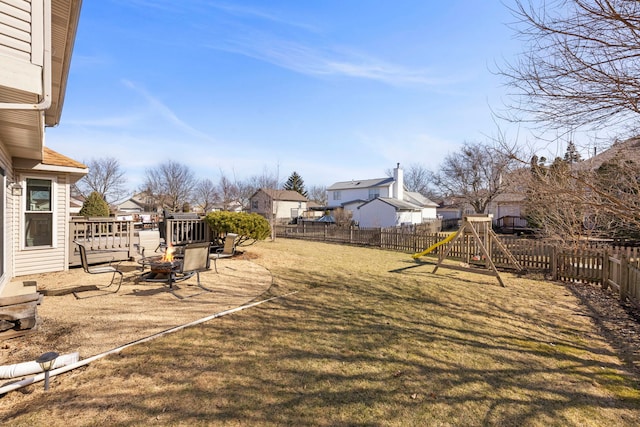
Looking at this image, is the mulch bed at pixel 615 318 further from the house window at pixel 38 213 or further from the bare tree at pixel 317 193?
the bare tree at pixel 317 193

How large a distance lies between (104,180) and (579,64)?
188 feet

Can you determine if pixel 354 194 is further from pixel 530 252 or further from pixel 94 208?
pixel 530 252

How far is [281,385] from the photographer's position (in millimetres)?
3031

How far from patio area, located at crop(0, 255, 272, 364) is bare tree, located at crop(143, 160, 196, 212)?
43719 mm

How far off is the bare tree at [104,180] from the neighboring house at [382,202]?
35.7 metres

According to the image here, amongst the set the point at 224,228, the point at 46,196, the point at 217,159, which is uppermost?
the point at 217,159

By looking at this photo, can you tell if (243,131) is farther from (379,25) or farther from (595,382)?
(595,382)

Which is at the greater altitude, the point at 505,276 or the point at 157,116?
the point at 157,116

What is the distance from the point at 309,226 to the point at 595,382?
18.7 m

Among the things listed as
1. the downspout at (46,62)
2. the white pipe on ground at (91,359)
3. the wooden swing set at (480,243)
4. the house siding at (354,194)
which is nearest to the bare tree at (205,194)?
the house siding at (354,194)

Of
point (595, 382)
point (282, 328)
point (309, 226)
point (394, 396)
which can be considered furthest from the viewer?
point (309, 226)

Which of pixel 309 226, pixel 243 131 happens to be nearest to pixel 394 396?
pixel 309 226

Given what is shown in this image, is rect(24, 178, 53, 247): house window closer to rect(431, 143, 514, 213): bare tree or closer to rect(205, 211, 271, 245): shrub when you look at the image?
rect(205, 211, 271, 245): shrub

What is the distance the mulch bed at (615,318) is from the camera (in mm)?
4340
